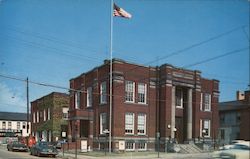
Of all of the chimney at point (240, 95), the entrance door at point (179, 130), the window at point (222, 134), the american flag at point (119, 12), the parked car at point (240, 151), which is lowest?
the entrance door at point (179, 130)

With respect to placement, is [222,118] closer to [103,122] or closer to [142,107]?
[142,107]

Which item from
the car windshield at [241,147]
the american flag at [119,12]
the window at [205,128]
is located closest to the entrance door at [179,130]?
the window at [205,128]

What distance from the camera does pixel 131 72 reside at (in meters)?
40.8

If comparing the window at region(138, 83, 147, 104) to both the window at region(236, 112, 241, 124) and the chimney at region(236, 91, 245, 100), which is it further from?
the window at region(236, 112, 241, 124)

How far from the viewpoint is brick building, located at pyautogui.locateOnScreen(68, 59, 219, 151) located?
3984 centimetres

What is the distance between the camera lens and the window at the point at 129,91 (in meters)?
40.7

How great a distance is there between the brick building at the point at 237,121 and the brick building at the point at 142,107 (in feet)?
94.3

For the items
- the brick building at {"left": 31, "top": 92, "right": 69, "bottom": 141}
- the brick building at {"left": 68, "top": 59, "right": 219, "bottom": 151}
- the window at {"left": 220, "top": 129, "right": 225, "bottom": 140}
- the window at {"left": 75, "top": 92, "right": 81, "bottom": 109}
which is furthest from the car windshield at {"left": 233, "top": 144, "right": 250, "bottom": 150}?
the brick building at {"left": 31, "top": 92, "right": 69, "bottom": 141}

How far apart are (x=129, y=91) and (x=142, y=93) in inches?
66.0

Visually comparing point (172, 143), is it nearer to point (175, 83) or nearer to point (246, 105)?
point (175, 83)

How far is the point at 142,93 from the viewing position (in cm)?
4188

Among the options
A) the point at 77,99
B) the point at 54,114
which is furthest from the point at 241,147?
the point at 54,114

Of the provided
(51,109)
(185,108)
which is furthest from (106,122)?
(51,109)

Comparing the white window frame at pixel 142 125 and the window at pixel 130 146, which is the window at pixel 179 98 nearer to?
the white window frame at pixel 142 125
